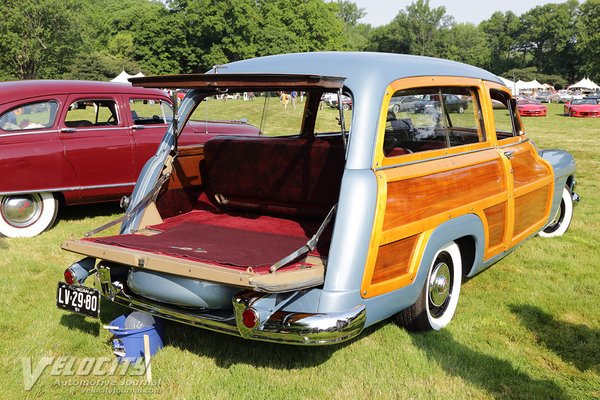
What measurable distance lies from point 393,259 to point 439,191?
0.63m

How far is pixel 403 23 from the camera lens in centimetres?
10150

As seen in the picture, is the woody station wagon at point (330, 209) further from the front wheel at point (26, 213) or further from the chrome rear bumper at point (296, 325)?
the front wheel at point (26, 213)

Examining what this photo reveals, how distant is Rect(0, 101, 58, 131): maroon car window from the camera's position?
648 centimetres

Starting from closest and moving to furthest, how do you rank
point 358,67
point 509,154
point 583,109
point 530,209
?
point 358,67
point 509,154
point 530,209
point 583,109

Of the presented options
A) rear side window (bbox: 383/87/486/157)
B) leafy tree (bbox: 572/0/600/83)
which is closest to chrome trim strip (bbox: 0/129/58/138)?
rear side window (bbox: 383/87/486/157)

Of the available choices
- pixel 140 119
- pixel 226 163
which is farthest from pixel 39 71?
pixel 226 163

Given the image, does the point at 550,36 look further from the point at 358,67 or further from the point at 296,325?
the point at 296,325

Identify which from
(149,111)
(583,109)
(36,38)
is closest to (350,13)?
(36,38)

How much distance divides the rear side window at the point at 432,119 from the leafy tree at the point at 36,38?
197ft

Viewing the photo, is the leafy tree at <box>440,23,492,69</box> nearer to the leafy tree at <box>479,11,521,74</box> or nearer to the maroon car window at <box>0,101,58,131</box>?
the leafy tree at <box>479,11,521,74</box>

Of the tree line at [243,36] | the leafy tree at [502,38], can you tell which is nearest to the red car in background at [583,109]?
the tree line at [243,36]

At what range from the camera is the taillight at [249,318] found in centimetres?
294

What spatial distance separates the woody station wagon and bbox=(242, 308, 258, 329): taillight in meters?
0.01

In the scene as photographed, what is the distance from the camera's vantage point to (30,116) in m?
6.69
